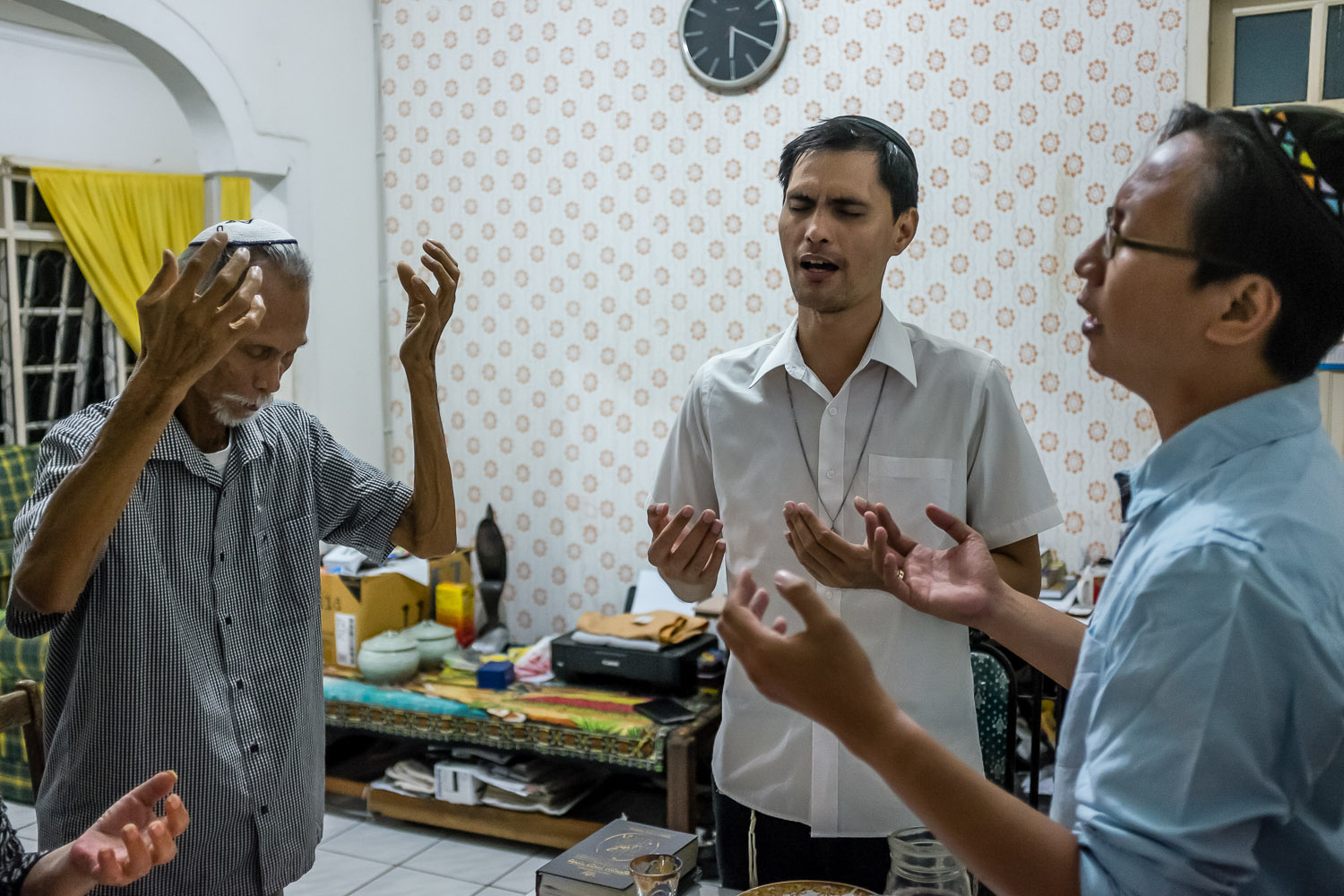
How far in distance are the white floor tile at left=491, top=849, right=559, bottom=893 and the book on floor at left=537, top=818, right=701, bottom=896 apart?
Result: 188 centimetres

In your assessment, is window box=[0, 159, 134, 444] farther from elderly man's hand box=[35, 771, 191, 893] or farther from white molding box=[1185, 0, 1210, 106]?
white molding box=[1185, 0, 1210, 106]

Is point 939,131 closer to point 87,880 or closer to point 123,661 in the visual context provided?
point 123,661

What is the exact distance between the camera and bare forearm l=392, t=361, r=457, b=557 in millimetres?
1803

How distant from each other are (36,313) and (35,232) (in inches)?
16.1

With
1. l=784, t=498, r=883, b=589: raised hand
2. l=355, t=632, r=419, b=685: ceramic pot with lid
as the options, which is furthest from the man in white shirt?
l=355, t=632, r=419, b=685: ceramic pot with lid

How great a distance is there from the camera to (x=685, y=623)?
387cm

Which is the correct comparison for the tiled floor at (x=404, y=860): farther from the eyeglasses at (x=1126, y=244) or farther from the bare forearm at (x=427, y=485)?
the eyeglasses at (x=1126, y=244)

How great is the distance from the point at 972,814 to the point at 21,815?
412 cm

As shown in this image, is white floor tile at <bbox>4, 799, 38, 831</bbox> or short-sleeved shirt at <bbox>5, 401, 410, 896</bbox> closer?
short-sleeved shirt at <bbox>5, 401, 410, 896</bbox>

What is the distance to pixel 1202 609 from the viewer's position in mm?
804

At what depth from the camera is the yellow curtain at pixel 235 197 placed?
4258 mm

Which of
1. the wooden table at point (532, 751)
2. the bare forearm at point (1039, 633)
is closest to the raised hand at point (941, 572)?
the bare forearm at point (1039, 633)

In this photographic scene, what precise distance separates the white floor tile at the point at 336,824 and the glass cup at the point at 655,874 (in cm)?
280

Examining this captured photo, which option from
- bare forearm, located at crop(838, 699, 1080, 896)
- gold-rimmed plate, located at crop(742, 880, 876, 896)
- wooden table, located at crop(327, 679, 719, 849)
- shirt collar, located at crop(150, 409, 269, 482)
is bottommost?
wooden table, located at crop(327, 679, 719, 849)
